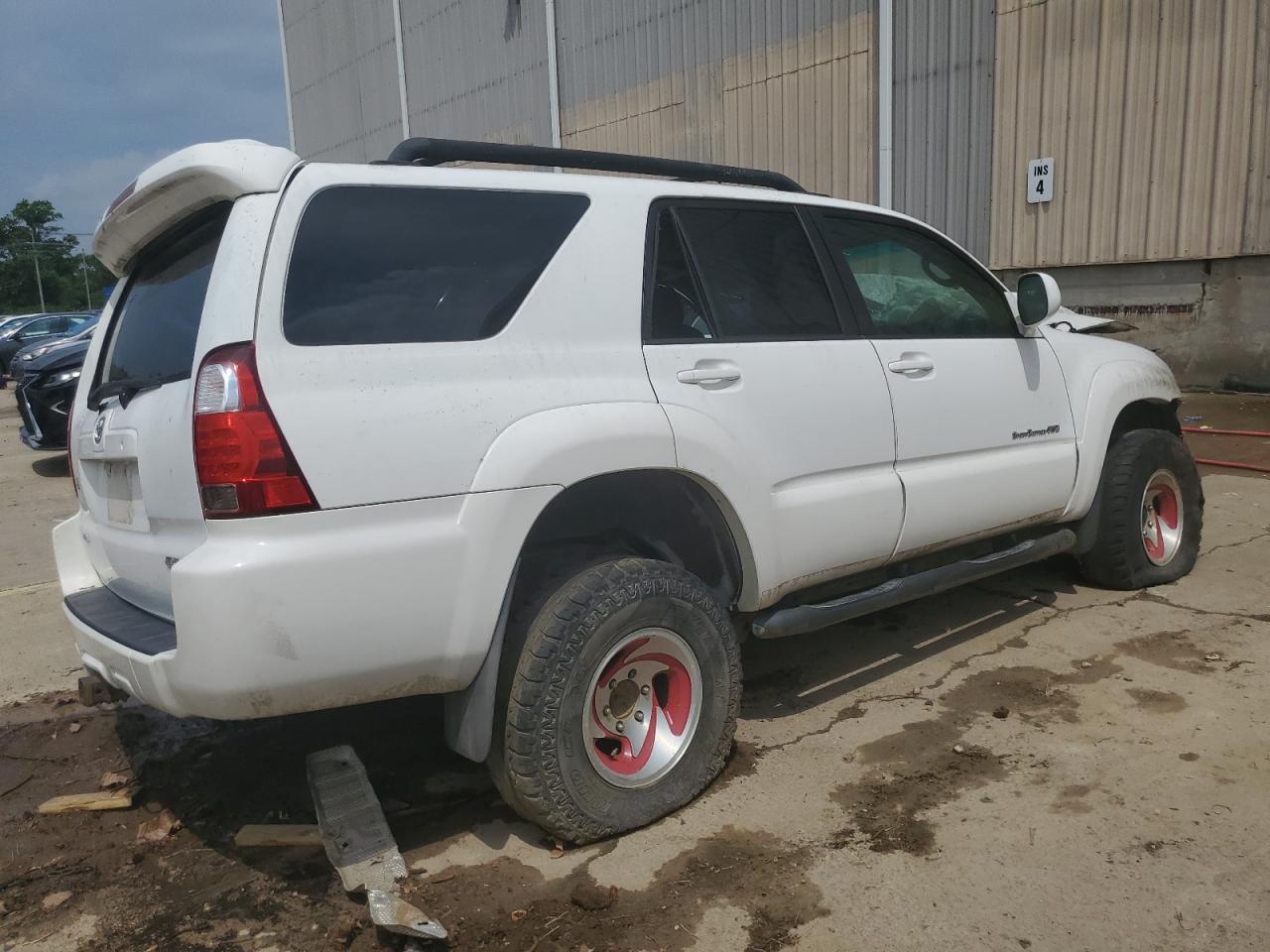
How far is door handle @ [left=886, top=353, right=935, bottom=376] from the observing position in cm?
360

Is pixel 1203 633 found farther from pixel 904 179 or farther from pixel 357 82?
pixel 357 82

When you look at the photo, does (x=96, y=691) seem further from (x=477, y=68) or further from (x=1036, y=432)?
(x=477, y=68)

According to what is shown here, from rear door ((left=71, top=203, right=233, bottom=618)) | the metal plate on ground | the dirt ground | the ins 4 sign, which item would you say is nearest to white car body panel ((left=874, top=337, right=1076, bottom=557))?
the dirt ground

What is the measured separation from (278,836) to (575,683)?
41.4 inches

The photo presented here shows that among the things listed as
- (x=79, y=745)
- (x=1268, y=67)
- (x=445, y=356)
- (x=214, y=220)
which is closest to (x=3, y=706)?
(x=79, y=745)

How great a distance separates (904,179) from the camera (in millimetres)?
11945

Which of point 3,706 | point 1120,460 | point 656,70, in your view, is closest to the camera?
point 3,706

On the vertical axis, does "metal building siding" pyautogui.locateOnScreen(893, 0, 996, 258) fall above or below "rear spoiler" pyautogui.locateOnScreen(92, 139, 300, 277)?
above

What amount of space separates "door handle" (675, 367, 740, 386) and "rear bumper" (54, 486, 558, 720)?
2.09 feet

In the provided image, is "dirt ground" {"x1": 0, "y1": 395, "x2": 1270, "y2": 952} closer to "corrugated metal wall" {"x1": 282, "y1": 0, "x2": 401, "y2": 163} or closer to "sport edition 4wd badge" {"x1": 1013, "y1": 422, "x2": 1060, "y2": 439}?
"sport edition 4wd badge" {"x1": 1013, "y1": 422, "x2": 1060, "y2": 439}

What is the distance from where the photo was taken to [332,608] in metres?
2.33

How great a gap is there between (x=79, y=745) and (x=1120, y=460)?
4605 millimetres

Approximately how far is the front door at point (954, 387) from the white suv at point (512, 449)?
20 millimetres

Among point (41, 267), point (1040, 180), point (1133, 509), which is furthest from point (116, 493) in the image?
point (41, 267)
